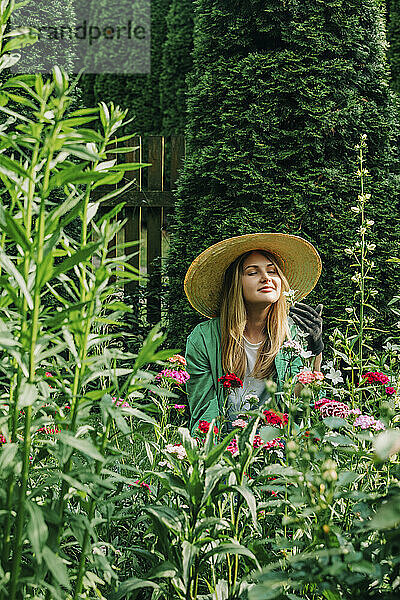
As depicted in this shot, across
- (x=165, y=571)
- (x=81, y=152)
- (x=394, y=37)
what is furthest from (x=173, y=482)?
(x=394, y=37)

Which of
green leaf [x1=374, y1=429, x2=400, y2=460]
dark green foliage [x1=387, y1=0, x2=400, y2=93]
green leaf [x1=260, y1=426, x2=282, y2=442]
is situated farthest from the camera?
dark green foliage [x1=387, y1=0, x2=400, y2=93]

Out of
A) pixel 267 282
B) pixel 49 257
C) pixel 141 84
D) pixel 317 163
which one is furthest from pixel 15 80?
pixel 141 84

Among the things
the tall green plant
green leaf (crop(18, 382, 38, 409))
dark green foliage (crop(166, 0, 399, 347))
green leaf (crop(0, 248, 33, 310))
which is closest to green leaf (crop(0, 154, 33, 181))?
the tall green plant

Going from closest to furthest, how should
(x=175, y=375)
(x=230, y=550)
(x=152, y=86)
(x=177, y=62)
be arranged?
(x=230, y=550), (x=175, y=375), (x=177, y=62), (x=152, y=86)

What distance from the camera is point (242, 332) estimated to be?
298 centimetres

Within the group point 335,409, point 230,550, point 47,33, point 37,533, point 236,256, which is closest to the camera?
point 37,533

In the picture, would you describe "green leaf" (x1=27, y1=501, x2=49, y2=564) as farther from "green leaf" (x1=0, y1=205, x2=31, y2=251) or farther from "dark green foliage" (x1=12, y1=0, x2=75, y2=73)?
"dark green foliage" (x1=12, y1=0, x2=75, y2=73)

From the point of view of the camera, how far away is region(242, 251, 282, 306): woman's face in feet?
9.32

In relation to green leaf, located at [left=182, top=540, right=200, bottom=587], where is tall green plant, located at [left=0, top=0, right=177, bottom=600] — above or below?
above

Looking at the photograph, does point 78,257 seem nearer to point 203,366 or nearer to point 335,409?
point 335,409

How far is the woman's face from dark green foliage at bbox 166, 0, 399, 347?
674 millimetres

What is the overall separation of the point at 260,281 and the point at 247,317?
27 cm

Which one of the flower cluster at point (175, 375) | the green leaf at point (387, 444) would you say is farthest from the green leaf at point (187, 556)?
the flower cluster at point (175, 375)

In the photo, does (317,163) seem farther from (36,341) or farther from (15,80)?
(36,341)
